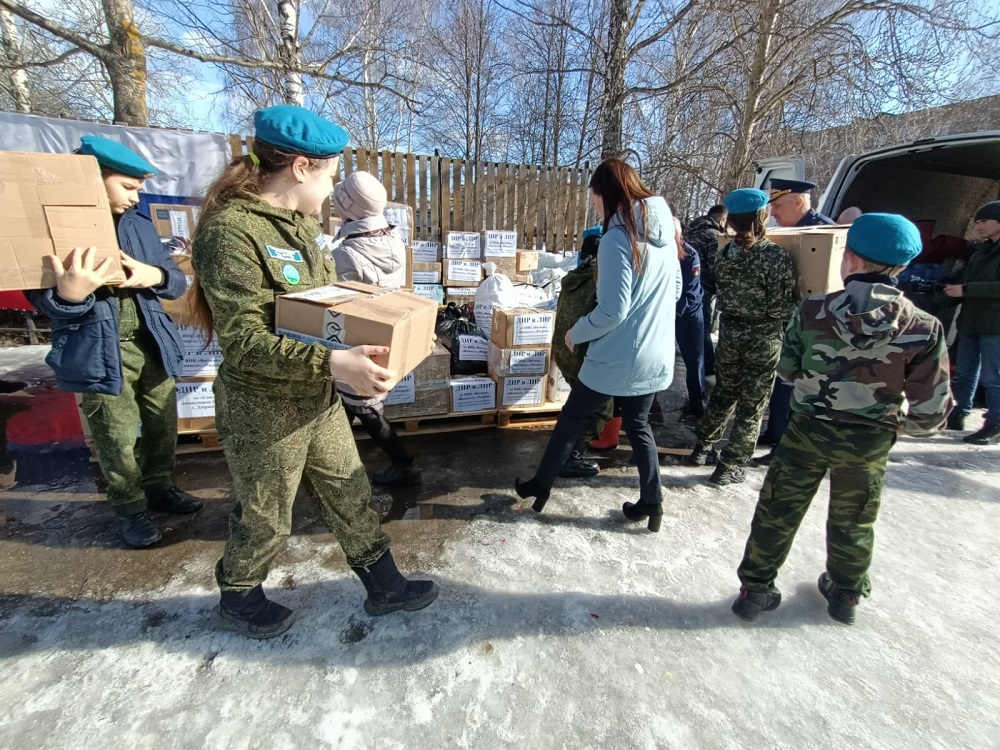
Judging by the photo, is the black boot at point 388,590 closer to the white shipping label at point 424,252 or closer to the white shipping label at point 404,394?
the white shipping label at point 404,394

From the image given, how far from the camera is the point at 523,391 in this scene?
4.02m

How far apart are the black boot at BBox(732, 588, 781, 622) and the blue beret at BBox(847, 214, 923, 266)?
1.50 metres

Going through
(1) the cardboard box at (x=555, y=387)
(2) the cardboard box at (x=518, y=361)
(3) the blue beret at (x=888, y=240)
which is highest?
(3) the blue beret at (x=888, y=240)

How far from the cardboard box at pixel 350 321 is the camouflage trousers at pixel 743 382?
8.05 ft

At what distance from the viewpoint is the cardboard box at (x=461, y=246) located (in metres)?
6.39

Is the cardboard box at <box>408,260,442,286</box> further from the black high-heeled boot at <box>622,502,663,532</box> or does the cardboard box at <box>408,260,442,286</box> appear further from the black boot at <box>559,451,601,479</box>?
the black high-heeled boot at <box>622,502,663,532</box>

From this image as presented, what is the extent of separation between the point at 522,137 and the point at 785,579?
53.3 ft

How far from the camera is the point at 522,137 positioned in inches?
631

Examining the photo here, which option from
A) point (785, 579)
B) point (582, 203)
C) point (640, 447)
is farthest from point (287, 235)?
point (582, 203)

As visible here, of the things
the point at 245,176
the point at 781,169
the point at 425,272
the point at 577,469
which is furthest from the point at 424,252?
the point at 245,176

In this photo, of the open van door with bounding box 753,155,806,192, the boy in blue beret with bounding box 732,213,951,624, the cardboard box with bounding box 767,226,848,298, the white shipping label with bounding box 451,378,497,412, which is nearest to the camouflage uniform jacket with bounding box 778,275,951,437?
the boy in blue beret with bounding box 732,213,951,624

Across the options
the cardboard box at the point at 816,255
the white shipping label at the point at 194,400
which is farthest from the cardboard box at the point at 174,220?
the cardboard box at the point at 816,255

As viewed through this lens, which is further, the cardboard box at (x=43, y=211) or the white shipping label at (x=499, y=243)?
the white shipping label at (x=499, y=243)

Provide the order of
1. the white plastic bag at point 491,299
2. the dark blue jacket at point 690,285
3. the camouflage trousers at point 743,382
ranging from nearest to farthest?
the camouflage trousers at point 743,382, the dark blue jacket at point 690,285, the white plastic bag at point 491,299
